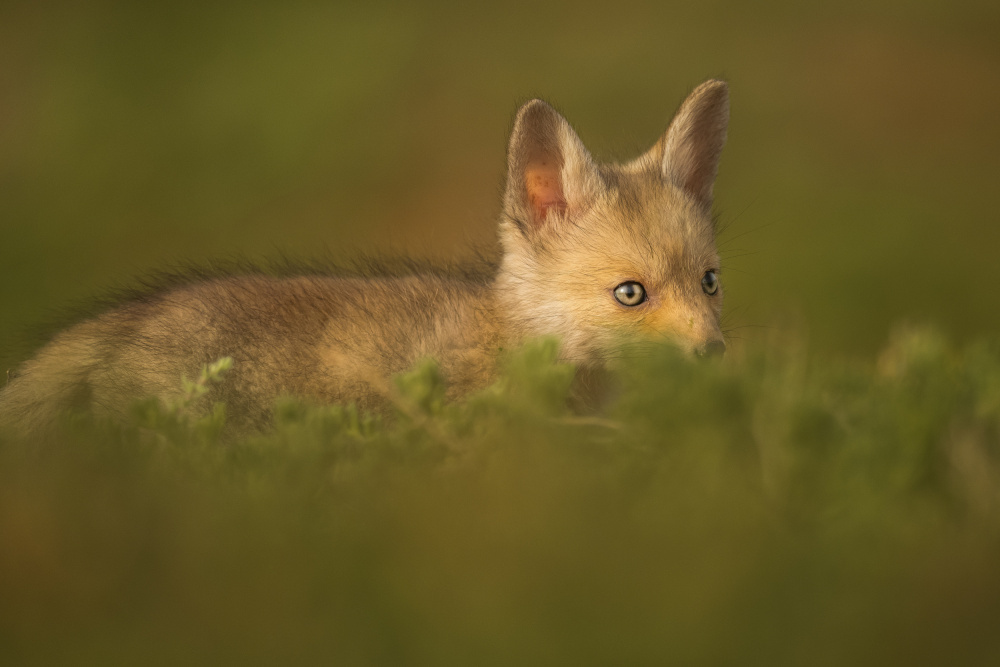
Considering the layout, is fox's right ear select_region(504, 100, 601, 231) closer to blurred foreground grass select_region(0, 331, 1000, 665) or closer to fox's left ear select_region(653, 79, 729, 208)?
fox's left ear select_region(653, 79, 729, 208)

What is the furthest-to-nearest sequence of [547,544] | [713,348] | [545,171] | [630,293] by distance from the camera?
[545,171], [630,293], [713,348], [547,544]

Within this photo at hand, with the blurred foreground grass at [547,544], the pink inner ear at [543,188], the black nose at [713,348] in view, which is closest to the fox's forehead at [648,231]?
the pink inner ear at [543,188]

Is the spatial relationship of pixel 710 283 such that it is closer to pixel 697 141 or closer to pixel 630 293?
pixel 630 293

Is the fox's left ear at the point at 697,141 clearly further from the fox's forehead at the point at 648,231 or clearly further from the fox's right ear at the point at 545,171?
the fox's right ear at the point at 545,171

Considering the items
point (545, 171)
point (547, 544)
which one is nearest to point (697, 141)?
point (545, 171)

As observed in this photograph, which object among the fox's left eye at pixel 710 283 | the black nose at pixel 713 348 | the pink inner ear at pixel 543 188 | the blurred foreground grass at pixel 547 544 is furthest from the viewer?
the pink inner ear at pixel 543 188

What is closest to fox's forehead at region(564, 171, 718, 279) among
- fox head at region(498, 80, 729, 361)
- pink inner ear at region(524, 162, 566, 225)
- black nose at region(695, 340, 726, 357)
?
fox head at region(498, 80, 729, 361)

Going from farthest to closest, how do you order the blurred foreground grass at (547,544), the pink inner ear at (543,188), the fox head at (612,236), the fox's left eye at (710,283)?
the pink inner ear at (543,188), the fox's left eye at (710,283), the fox head at (612,236), the blurred foreground grass at (547,544)
